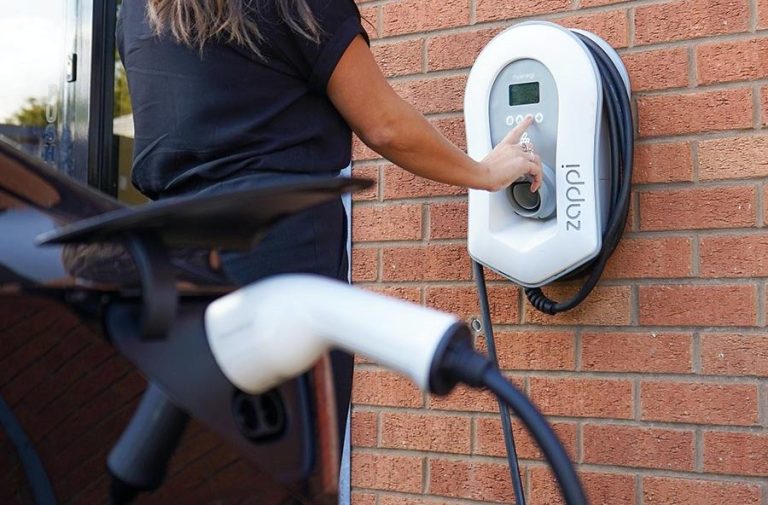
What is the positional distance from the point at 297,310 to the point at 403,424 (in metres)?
1.97

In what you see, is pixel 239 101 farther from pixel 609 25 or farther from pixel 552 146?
pixel 609 25

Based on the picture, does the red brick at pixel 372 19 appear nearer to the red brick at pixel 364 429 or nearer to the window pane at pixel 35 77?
the red brick at pixel 364 429

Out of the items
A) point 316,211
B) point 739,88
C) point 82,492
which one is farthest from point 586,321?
point 82,492

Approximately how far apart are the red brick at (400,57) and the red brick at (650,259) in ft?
2.50

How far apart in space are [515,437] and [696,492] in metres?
0.46

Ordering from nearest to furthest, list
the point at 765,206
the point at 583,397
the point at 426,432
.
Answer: the point at 765,206 < the point at 583,397 < the point at 426,432

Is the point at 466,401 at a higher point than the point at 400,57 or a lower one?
lower

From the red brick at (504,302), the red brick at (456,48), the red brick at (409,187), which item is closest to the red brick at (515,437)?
the red brick at (504,302)

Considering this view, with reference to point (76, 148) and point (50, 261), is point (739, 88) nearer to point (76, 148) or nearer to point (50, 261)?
point (50, 261)

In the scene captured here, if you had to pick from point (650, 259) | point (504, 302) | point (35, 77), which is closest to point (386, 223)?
point (504, 302)

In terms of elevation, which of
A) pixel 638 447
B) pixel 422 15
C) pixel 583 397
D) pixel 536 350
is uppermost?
pixel 422 15

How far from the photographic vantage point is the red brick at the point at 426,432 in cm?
272

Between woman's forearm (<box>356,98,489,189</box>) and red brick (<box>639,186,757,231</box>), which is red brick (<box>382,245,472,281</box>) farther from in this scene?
woman's forearm (<box>356,98,489,189</box>)

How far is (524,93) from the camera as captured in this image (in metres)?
2.47
